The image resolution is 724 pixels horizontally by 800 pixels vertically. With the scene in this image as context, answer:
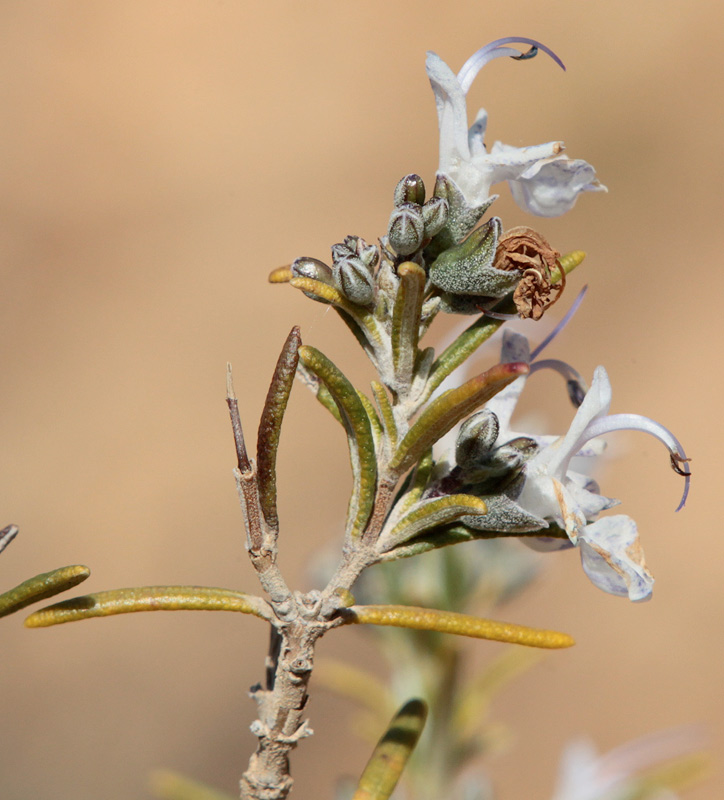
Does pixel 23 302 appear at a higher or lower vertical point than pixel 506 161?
higher

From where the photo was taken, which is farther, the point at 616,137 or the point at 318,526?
the point at 616,137

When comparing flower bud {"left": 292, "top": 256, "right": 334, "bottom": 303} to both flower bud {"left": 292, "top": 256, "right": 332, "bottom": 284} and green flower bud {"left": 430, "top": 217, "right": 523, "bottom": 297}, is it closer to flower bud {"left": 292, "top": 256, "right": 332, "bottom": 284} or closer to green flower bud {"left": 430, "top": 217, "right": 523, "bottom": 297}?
flower bud {"left": 292, "top": 256, "right": 332, "bottom": 284}

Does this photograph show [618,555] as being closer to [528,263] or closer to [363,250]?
[528,263]

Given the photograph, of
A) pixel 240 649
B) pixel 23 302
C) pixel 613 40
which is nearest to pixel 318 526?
pixel 240 649

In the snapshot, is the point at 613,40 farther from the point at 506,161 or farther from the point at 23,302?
the point at 506,161

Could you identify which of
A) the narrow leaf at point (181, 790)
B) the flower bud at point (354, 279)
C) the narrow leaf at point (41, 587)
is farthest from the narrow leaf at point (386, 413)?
the narrow leaf at point (181, 790)

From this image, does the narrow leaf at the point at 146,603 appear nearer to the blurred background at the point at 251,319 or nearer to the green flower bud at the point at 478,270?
the green flower bud at the point at 478,270

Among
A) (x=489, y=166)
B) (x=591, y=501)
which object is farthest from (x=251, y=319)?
(x=591, y=501)
